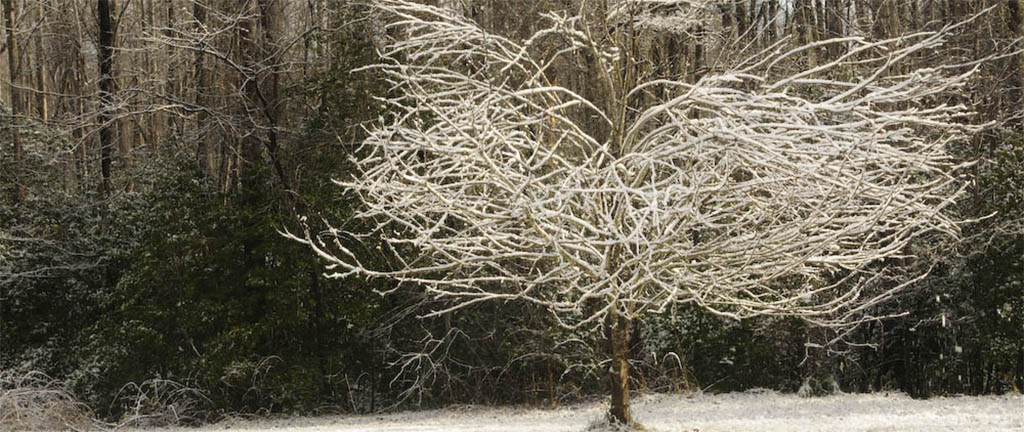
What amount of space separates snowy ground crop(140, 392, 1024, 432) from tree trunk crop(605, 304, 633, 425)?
0.36m

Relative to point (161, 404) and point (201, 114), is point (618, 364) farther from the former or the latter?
point (201, 114)

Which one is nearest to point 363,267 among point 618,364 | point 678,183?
point 618,364

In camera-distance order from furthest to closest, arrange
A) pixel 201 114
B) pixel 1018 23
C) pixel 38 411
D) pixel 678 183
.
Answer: pixel 201 114 < pixel 1018 23 < pixel 38 411 < pixel 678 183

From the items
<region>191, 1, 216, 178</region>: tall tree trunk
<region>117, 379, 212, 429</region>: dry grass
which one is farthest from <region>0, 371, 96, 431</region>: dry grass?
<region>191, 1, 216, 178</region>: tall tree trunk

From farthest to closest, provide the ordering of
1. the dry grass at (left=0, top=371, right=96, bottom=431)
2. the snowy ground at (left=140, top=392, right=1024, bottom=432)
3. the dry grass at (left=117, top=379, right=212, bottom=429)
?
1. the dry grass at (left=117, top=379, right=212, bottom=429)
2. the dry grass at (left=0, top=371, right=96, bottom=431)
3. the snowy ground at (left=140, top=392, right=1024, bottom=432)

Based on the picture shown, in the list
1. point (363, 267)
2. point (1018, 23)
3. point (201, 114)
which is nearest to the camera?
point (1018, 23)

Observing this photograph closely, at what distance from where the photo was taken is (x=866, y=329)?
11633 millimetres

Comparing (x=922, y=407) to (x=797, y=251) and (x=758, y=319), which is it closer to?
(x=758, y=319)

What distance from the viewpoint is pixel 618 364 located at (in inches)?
304

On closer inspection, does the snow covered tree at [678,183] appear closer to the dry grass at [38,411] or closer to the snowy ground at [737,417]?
the snowy ground at [737,417]

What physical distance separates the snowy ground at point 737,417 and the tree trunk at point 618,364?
36cm

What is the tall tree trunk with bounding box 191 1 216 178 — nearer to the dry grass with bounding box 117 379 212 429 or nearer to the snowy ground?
the dry grass with bounding box 117 379 212 429

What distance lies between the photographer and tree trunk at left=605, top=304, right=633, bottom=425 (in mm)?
7668

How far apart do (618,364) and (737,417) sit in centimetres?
260
